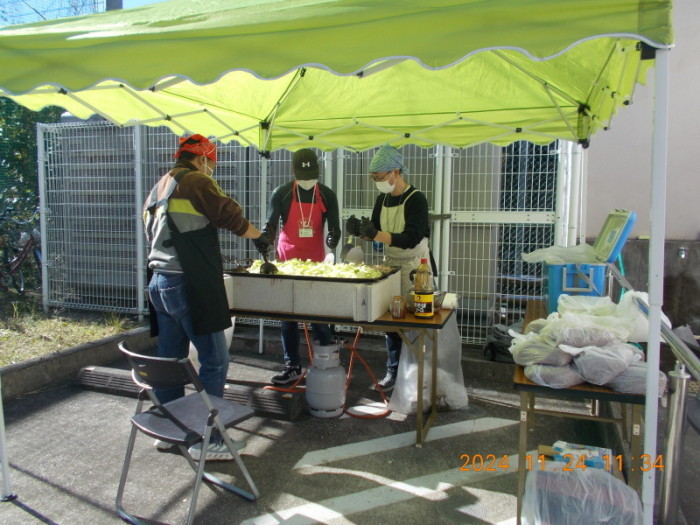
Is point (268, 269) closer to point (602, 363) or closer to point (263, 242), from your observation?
point (263, 242)

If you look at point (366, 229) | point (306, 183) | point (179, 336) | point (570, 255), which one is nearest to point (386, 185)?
point (366, 229)

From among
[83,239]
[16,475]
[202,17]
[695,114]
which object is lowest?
[16,475]

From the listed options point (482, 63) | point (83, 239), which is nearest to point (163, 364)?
point (482, 63)

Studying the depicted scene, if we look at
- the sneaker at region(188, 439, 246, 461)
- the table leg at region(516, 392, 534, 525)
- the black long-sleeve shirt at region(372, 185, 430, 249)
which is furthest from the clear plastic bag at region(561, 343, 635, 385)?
the sneaker at region(188, 439, 246, 461)

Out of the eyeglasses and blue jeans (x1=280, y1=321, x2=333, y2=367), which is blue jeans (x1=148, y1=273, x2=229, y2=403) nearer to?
blue jeans (x1=280, y1=321, x2=333, y2=367)

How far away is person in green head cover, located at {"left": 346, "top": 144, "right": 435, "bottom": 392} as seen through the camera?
380cm

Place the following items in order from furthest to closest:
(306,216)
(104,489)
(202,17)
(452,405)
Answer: (306,216), (452,405), (104,489), (202,17)

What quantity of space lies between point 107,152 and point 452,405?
5.51m

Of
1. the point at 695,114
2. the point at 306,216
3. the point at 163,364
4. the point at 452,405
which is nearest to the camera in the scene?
the point at 163,364

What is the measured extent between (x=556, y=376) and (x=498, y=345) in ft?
9.53

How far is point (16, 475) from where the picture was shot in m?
3.07

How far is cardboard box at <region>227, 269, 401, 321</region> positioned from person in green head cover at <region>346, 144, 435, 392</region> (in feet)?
1.11

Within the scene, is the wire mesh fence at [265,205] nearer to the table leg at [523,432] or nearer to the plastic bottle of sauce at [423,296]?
the plastic bottle of sauce at [423,296]

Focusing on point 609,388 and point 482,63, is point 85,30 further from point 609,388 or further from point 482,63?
point 609,388
